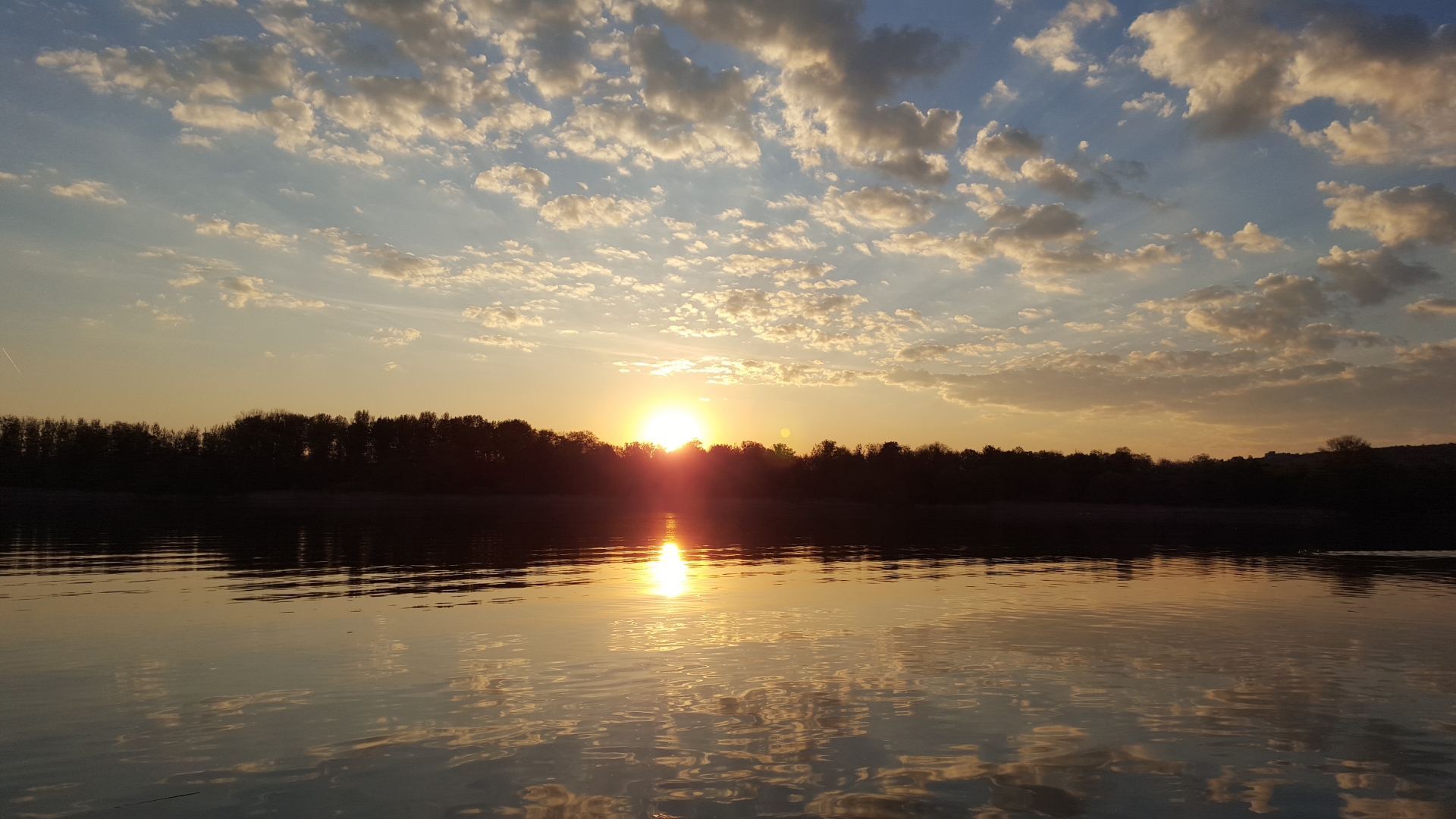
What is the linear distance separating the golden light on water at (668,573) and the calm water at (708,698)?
1.64ft

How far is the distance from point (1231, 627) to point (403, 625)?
27.5 m

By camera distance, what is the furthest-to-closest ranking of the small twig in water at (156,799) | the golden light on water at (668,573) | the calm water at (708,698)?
the golden light on water at (668,573), the calm water at (708,698), the small twig in water at (156,799)

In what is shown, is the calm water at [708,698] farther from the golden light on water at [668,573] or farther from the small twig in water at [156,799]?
the golden light on water at [668,573]

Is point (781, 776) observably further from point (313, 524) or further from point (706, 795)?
point (313, 524)

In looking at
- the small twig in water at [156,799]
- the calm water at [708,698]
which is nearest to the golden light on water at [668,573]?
the calm water at [708,698]

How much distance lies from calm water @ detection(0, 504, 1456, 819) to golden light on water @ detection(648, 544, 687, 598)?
19.7 inches

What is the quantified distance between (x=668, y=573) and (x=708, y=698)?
28623mm

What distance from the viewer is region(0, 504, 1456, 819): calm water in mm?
12109

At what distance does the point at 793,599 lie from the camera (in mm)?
35406

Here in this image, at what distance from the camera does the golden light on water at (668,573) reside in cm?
3794

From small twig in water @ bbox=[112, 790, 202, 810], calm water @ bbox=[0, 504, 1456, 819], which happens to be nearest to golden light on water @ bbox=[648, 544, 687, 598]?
calm water @ bbox=[0, 504, 1456, 819]

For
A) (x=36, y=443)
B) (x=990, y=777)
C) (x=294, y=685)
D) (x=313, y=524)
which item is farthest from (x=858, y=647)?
(x=36, y=443)

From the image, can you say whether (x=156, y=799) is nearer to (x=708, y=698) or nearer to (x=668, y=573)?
(x=708, y=698)

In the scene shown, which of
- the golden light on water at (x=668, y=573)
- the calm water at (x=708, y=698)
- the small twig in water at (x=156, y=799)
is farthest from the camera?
the golden light on water at (x=668, y=573)
